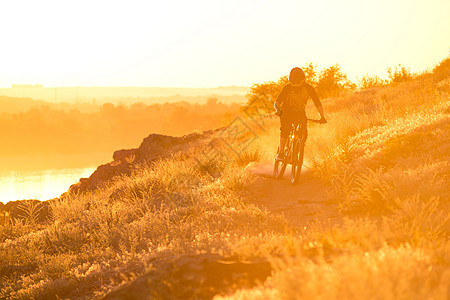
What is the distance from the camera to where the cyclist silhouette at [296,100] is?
34.8 feet

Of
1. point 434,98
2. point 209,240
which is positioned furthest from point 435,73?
point 209,240

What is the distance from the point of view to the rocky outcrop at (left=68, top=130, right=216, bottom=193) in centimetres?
1936

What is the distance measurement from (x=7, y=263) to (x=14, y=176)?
62230 millimetres

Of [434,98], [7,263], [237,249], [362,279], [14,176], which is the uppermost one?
[434,98]

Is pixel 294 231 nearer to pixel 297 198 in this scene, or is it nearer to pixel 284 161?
pixel 297 198

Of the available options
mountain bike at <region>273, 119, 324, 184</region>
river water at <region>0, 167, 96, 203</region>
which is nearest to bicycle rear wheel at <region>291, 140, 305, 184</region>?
mountain bike at <region>273, 119, 324, 184</region>

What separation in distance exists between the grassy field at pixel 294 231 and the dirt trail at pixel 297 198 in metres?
0.22

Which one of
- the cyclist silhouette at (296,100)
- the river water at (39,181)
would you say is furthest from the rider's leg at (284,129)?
the river water at (39,181)

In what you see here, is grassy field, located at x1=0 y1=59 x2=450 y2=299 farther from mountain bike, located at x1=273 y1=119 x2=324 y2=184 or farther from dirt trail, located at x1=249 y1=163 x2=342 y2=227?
mountain bike, located at x1=273 y1=119 x2=324 y2=184

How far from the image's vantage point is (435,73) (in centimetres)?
2391

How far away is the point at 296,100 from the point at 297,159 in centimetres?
125

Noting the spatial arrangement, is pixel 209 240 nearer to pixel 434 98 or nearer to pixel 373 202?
pixel 373 202

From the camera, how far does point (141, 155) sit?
20531mm

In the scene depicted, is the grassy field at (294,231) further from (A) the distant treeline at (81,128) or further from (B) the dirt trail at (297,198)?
(A) the distant treeline at (81,128)
